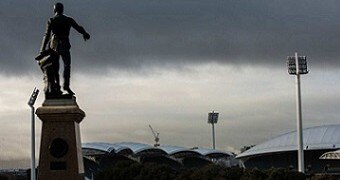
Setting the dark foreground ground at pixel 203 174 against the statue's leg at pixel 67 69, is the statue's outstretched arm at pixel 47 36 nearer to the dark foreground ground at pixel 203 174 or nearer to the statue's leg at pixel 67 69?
the statue's leg at pixel 67 69

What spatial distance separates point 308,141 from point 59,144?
8132 cm

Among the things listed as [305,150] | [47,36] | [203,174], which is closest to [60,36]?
[47,36]

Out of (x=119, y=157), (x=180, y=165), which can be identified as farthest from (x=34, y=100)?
(x=180, y=165)

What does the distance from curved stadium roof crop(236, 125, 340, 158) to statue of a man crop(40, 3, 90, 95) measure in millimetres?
77030

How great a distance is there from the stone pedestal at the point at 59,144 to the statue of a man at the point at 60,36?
698mm

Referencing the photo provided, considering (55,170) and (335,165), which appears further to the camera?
(335,165)

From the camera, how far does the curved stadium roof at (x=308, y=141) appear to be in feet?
294

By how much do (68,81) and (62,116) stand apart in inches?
39.6

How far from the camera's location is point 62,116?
44.4 ft

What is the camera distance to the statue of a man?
14.1 m

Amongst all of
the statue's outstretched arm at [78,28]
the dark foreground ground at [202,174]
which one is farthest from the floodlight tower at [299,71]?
the statue's outstretched arm at [78,28]

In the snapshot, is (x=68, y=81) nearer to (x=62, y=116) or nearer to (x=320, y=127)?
(x=62, y=116)

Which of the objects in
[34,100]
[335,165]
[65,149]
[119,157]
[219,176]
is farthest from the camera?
[119,157]

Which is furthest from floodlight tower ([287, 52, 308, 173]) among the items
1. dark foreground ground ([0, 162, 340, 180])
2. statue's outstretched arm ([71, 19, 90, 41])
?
statue's outstretched arm ([71, 19, 90, 41])
